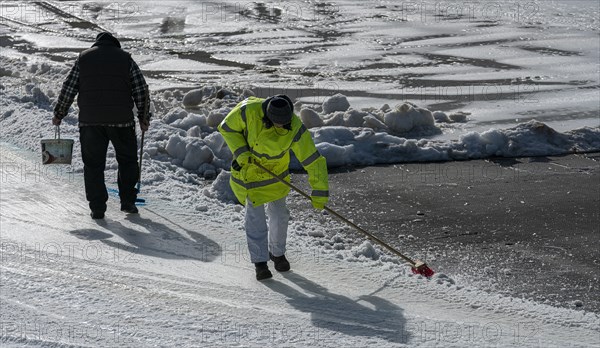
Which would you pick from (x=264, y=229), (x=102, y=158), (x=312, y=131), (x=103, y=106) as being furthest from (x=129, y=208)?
(x=312, y=131)

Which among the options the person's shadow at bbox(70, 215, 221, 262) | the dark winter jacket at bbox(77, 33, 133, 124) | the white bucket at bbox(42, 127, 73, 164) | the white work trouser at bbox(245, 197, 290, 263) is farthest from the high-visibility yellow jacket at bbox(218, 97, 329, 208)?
the white bucket at bbox(42, 127, 73, 164)

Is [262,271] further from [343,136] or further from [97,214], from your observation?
[343,136]

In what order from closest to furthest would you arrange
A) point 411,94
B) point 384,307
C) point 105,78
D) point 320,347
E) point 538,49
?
point 320,347 < point 384,307 < point 105,78 < point 411,94 < point 538,49

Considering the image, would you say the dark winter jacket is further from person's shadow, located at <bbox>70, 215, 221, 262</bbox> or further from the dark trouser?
person's shadow, located at <bbox>70, 215, 221, 262</bbox>

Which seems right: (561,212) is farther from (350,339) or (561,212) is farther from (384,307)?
(350,339)

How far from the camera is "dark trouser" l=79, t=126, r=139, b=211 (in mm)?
8734

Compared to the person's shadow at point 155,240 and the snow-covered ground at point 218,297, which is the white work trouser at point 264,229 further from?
the person's shadow at point 155,240

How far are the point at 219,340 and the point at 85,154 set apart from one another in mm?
2978

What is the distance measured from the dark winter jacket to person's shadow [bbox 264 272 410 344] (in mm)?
2238

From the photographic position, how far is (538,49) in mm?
18516

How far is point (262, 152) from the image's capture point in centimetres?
720

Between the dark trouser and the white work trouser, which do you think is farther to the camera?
the dark trouser

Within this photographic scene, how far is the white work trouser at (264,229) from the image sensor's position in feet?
24.1

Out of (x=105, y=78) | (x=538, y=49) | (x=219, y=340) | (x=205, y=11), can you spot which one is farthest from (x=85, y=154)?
(x=205, y=11)
